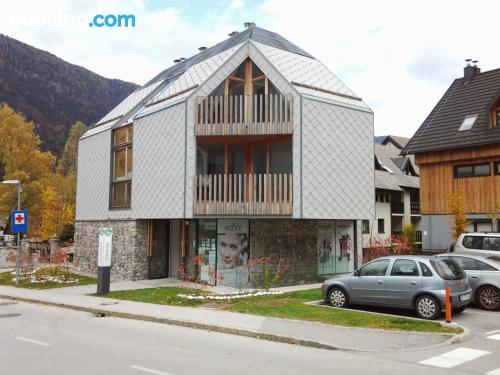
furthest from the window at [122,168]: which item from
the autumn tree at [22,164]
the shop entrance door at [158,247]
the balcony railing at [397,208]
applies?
the balcony railing at [397,208]

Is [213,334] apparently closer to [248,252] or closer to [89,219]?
[248,252]

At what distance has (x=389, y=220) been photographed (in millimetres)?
42781

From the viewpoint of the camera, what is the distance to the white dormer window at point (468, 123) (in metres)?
27.7

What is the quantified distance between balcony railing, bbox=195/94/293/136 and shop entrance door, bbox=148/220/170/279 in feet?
17.8

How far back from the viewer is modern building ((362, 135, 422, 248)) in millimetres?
41500

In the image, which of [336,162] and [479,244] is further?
[336,162]

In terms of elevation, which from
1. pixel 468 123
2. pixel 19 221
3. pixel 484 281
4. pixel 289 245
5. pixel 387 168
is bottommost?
pixel 484 281

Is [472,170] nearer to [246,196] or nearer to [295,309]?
[246,196]

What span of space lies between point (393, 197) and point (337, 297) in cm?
3106

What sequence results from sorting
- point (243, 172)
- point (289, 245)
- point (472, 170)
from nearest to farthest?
point (289, 245) < point (243, 172) < point (472, 170)

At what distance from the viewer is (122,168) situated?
24.5 m

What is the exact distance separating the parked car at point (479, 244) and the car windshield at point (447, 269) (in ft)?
14.3

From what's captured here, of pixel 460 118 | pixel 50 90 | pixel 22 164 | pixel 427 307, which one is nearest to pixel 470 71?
pixel 460 118

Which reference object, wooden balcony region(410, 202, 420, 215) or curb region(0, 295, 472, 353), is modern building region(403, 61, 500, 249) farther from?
curb region(0, 295, 472, 353)
